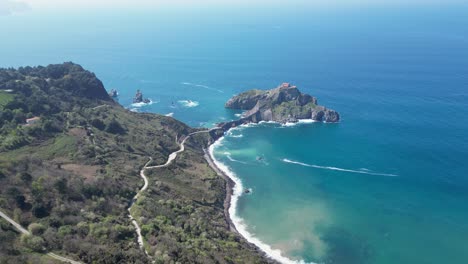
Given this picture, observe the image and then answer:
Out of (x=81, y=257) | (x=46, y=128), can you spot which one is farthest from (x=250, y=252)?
(x=46, y=128)

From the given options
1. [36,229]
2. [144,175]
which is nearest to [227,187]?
[144,175]

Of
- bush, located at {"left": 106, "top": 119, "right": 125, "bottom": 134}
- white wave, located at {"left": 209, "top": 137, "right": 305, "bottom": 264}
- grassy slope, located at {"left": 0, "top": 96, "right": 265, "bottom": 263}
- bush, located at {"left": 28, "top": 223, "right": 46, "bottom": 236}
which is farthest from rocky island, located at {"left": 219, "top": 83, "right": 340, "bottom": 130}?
bush, located at {"left": 28, "top": 223, "right": 46, "bottom": 236}

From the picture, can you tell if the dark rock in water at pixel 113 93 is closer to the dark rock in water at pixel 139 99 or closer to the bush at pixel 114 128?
the dark rock in water at pixel 139 99

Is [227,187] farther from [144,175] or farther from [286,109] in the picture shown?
[286,109]

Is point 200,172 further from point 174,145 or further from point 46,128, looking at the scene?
point 46,128

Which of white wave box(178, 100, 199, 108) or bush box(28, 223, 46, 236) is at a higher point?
bush box(28, 223, 46, 236)

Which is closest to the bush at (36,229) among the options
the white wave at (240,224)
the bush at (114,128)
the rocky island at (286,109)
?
the white wave at (240,224)

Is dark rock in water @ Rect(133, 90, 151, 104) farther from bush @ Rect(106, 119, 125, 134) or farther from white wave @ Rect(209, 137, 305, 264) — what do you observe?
white wave @ Rect(209, 137, 305, 264)
